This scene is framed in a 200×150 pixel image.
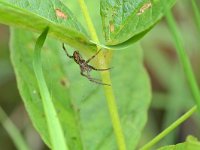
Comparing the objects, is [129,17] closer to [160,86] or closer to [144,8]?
[144,8]

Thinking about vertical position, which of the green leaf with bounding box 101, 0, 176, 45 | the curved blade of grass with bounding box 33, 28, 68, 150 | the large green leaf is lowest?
the large green leaf

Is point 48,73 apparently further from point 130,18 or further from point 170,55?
point 170,55

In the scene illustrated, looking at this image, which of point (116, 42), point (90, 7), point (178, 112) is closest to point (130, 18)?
point (116, 42)

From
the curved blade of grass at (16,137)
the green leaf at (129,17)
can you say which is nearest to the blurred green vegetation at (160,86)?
the curved blade of grass at (16,137)

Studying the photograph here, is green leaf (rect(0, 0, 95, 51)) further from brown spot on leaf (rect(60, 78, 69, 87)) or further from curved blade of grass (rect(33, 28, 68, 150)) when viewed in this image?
brown spot on leaf (rect(60, 78, 69, 87))

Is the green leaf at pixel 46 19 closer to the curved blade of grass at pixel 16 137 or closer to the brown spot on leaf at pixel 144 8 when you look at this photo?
the brown spot on leaf at pixel 144 8

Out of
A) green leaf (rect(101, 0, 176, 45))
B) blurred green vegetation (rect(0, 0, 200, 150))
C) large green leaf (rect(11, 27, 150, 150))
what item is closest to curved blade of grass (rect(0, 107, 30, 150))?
large green leaf (rect(11, 27, 150, 150))

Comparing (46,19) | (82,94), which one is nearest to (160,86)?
(82,94)
